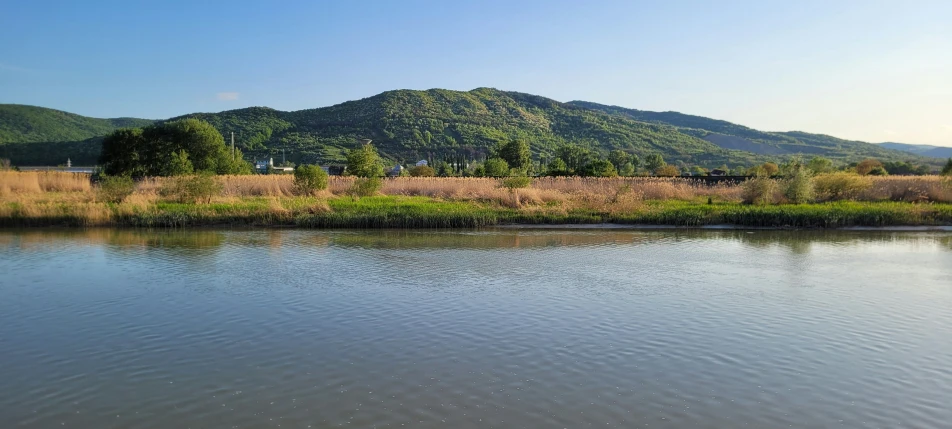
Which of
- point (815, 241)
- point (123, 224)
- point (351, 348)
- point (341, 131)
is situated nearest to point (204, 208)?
point (123, 224)

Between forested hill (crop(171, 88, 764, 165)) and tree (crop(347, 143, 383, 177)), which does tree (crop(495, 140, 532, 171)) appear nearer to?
forested hill (crop(171, 88, 764, 165))

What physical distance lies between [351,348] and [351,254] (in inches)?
349

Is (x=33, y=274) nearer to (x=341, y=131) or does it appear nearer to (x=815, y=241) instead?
(x=815, y=241)

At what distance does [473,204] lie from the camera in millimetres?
28656

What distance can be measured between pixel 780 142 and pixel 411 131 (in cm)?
10103

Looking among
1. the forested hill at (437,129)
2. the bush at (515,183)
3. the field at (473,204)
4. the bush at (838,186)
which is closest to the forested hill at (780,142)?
the forested hill at (437,129)

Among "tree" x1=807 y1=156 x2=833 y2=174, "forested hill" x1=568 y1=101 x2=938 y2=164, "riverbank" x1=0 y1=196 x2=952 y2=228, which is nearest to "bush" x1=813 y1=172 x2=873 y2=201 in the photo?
"riverbank" x1=0 y1=196 x2=952 y2=228

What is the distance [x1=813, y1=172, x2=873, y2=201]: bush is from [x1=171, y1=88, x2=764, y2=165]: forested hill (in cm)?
6416

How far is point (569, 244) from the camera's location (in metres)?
20.0

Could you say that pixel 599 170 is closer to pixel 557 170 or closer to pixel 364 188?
pixel 557 170

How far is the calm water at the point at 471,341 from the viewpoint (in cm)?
667

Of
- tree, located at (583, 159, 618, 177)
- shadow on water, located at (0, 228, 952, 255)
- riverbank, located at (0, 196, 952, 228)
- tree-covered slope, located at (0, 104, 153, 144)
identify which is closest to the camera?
shadow on water, located at (0, 228, 952, 255)

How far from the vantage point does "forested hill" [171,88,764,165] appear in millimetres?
99500

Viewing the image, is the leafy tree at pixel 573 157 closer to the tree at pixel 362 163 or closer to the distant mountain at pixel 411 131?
the distant mountain at pixel 411 131
